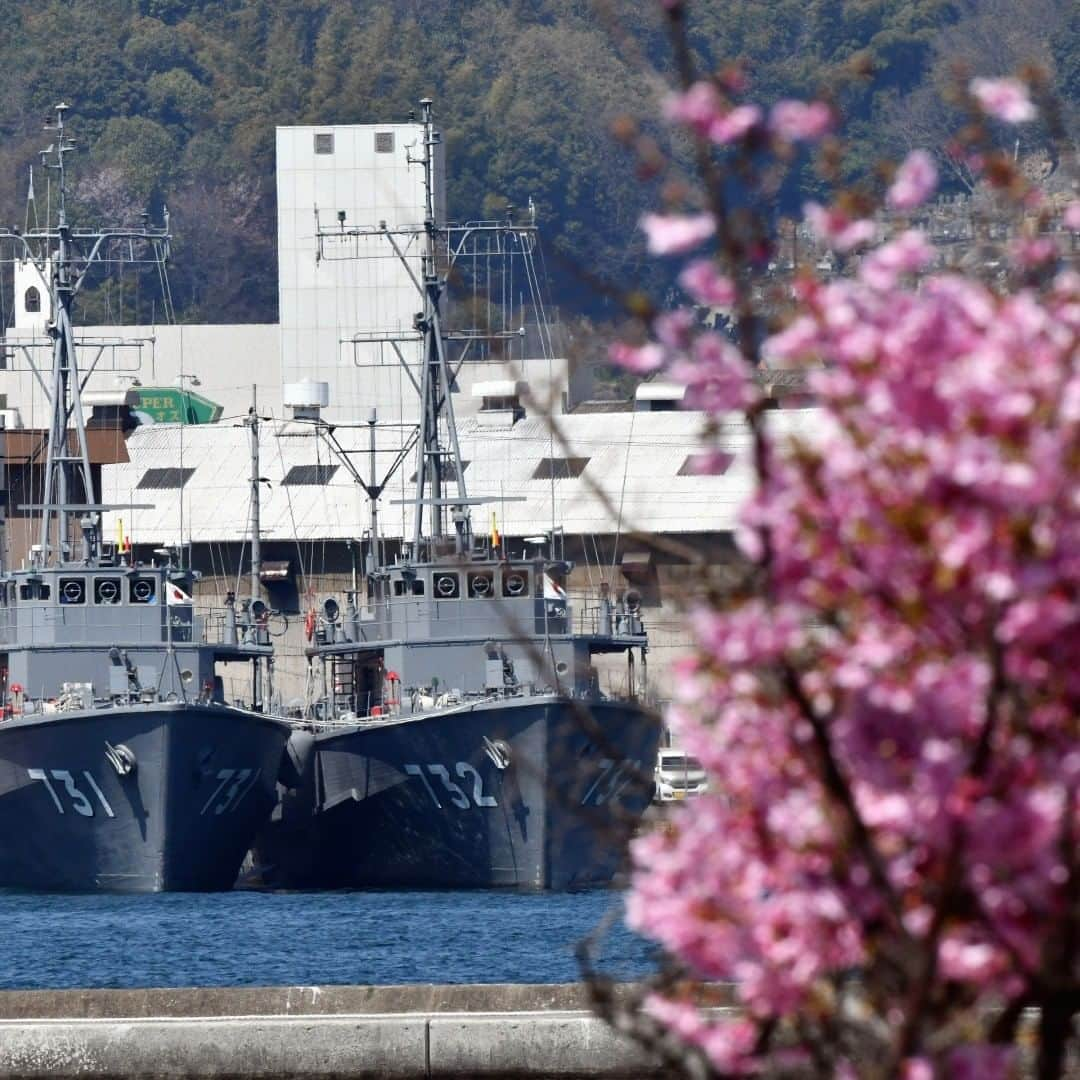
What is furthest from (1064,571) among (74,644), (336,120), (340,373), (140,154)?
(140,154)

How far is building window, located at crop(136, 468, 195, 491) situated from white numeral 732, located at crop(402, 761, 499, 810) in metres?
25.0

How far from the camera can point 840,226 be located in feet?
23.1

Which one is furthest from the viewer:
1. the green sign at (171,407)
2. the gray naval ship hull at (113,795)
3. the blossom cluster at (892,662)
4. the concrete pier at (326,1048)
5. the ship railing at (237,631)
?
the green sign at (171,407)

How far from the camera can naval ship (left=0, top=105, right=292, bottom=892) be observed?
52719mm

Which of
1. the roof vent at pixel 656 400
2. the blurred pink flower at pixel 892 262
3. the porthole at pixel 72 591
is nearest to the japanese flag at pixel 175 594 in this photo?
the porthole at pixel 72 591

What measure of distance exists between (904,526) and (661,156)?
1186 mm

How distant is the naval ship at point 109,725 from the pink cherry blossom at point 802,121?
151ft

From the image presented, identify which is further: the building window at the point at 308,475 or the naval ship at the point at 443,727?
the building window at the point at 308,475

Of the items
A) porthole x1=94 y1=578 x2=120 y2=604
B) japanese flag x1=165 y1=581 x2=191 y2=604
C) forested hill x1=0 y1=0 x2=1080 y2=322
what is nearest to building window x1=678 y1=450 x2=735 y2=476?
porthole x1=94 y1=578 x2=120 y2=604

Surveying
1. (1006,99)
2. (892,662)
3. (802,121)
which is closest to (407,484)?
(802,121)

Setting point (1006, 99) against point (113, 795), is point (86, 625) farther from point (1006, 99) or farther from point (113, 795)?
point (1006, 99)

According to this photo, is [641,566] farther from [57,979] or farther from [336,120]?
[336,120]

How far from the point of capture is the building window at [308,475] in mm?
77875

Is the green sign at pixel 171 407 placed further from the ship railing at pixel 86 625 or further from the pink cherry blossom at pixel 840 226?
the pink cherry blossom at pixel 840 226
